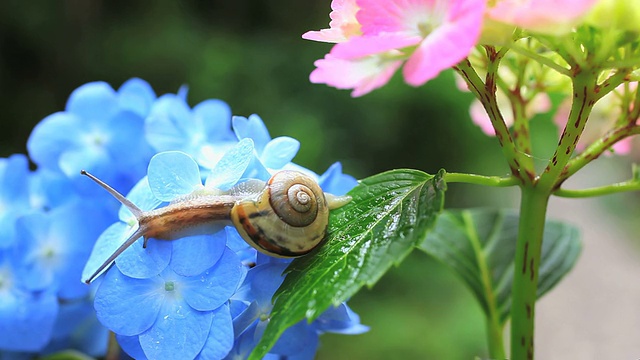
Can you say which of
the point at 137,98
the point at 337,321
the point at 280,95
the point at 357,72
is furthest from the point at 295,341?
the point at 280,95

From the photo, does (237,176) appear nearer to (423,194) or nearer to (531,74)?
(423,194)

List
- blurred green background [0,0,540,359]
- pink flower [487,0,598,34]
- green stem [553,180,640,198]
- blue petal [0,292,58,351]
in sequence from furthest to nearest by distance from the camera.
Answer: blurred green background [0,0,540,359], blue petal [0,292,58,351], green stem [553,180,640,198], pink flower [487,0,598,34]

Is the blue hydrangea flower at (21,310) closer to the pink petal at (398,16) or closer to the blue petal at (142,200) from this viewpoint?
the blue petal at (142,200)

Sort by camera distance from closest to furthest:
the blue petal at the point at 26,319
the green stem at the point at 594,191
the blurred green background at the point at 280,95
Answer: the green stem at the point at 594,191 → the blue petal at the point at 26,319 → the blurred green background at the point at 280,95

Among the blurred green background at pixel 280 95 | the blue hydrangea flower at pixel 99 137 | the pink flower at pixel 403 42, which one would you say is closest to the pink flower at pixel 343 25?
the pink flower at pixel 403 42

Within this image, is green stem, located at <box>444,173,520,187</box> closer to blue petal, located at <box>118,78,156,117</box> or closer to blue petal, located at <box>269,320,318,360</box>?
blue petal, located at <box>269,320,318,360</box>

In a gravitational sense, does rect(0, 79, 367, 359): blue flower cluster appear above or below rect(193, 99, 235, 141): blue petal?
below

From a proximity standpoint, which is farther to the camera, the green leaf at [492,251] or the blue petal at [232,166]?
the green leaf at [492,251]

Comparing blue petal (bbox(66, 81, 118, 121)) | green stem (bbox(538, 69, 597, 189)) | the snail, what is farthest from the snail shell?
blue petal (bbox(66, 81, 118, 121))
